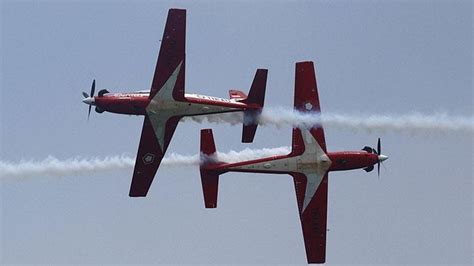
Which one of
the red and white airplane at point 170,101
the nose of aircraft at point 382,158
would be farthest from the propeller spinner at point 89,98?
the nose of aircraft at point 382,158

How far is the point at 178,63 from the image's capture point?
6456 cm

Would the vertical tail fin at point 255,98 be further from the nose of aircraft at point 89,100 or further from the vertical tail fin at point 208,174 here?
the nose of aircraft at point 89,100

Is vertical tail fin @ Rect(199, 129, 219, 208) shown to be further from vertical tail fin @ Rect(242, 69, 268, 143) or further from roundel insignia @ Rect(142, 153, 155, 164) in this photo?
roundel insignia @ Rect(142, 153, 155, 164)

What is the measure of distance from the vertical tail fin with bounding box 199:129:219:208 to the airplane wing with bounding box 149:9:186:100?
2587 mm

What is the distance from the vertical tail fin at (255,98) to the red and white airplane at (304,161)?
172 cm

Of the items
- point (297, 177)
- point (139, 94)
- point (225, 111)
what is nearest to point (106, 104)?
point (139, 94)

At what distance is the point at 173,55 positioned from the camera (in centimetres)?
6450

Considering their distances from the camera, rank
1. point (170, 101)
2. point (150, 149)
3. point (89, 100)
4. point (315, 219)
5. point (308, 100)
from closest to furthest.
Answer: point (170, 101) < point (308, 100) < point (89, 100) < point (315, 219) < point (150, 149)

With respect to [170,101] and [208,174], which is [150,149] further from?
[208,174]

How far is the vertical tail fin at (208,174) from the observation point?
213 ft

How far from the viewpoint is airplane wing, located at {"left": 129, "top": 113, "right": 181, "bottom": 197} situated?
215 ft

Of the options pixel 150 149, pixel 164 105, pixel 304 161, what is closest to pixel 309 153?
pixel 304 161

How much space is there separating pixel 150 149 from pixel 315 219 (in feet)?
30.3

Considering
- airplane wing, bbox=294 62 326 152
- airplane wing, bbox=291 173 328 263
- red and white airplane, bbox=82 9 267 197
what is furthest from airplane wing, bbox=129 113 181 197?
airplane wing, bbox=291 173 328 263
